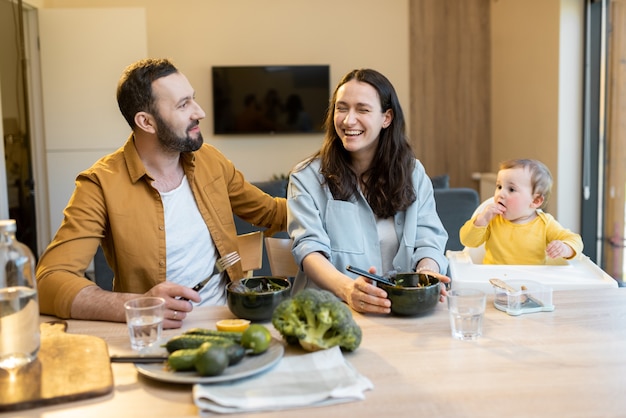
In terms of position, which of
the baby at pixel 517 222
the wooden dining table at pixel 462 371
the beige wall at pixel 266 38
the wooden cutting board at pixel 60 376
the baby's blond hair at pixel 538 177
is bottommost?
the wooden dining table at pixel 462 371

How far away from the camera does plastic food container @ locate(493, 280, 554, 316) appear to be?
1586 mm

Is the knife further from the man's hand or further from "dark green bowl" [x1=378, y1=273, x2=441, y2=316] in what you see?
"dark green bowl" [x1=378, y1=273, x2=441, y2=316]

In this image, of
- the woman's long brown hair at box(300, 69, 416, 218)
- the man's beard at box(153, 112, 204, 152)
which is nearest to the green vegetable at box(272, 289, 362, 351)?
the woman's long brown hair at box(300, 69, 416, 218)

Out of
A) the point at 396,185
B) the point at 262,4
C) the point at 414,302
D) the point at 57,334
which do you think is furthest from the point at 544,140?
the point at 57,334

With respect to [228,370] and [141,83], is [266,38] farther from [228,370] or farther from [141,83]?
[228,370]

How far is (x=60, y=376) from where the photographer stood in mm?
1198

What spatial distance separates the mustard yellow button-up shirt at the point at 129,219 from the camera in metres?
1.77

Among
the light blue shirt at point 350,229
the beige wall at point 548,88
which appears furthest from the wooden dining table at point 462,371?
the beige wall at point 548,88

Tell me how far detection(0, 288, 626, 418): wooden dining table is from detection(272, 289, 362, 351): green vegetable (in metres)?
0.03

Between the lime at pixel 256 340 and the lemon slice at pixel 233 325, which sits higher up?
the lime at pixel 256 340

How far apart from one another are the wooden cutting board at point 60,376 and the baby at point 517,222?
1.32 meters

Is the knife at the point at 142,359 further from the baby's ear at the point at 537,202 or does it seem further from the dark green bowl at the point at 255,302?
the baby's ear at the point at 537,202

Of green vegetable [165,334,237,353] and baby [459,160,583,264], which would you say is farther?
baby [459,160,583,264]

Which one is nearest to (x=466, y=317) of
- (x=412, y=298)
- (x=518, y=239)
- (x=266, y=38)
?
(x=412, y=298)
